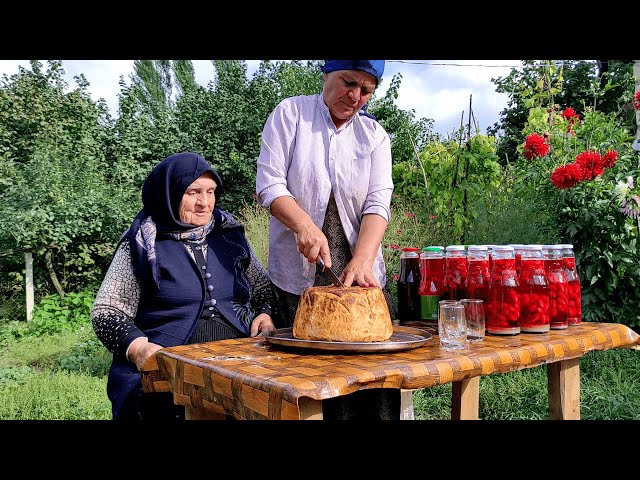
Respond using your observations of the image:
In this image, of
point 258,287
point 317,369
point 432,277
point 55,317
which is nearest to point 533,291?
point 432,277

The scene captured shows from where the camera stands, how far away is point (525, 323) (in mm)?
2189

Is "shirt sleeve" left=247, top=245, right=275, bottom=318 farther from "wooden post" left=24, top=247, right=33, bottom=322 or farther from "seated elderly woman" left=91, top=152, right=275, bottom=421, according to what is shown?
"wooden post" left=24, top=247, right=33, bottom=322

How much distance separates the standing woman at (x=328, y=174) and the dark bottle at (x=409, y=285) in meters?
0.12

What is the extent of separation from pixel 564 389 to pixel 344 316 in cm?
98

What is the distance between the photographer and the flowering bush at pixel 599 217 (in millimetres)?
4363

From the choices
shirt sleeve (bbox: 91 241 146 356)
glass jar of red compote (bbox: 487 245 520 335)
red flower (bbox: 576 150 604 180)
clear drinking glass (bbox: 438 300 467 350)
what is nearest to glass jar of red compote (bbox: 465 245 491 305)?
glass jar of red compote (bbox: 487 245 520 335)

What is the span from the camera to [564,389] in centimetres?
232

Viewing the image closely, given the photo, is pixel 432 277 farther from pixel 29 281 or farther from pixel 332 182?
pixel 29 281

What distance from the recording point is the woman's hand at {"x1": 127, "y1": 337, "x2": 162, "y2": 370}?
2.31m

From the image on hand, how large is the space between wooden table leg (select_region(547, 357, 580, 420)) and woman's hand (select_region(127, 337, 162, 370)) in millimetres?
1485

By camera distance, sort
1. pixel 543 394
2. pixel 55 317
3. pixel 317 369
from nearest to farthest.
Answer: pixel 317 369 < pixel 543 394 < pixel 55 317

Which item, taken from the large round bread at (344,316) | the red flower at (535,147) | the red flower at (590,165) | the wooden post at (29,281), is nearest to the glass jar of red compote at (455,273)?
the large round bread at (344,316)
